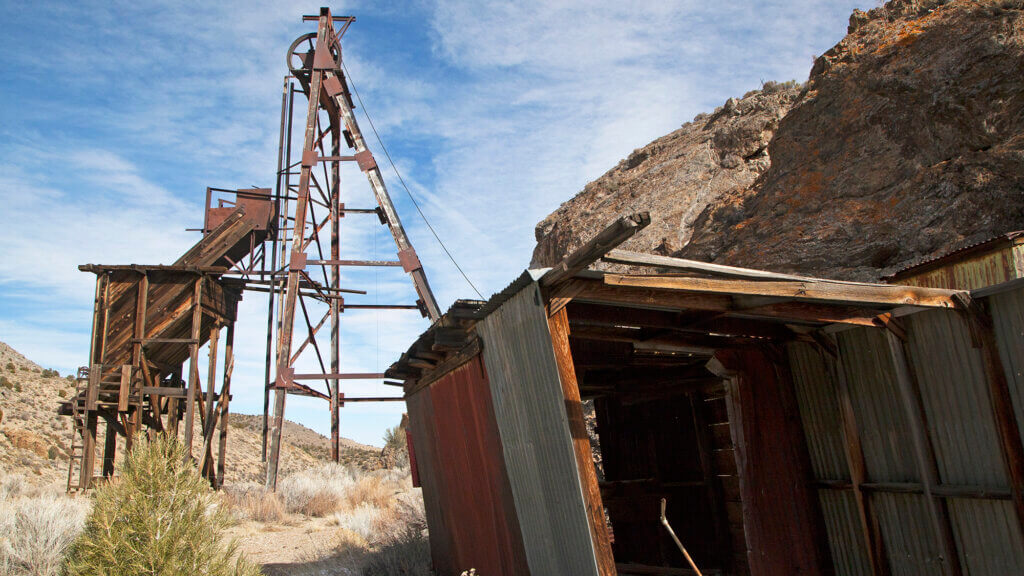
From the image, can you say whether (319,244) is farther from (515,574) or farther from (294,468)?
(294,468)

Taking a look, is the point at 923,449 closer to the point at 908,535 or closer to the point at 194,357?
the point at 908,535

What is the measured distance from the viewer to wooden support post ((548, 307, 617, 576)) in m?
4.75

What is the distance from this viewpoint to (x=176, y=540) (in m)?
6.67

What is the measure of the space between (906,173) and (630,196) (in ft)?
28.1

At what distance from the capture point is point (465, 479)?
7594mm

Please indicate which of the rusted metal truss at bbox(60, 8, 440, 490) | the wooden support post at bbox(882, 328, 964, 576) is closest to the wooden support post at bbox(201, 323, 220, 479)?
the rusted metal truss at bbox(60, 8, 440, 490)

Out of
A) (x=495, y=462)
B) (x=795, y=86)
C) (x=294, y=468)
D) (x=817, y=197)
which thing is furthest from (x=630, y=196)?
(x=294, y=468)

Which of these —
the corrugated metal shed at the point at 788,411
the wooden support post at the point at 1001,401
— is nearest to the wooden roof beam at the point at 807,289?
the corrugated metal shed at the point at 788,411

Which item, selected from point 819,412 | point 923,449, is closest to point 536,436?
point 923,449

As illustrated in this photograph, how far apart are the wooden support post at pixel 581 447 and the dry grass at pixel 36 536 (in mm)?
6857

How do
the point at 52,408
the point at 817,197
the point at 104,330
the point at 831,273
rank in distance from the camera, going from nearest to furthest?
the point at 831,273 → the point at 817,197 → the point at 104,330 → the point at 52,408

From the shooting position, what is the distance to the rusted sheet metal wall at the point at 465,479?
21.3ft

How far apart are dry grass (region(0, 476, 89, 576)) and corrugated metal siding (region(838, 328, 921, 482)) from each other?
8.88 meters

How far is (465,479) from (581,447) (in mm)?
3083
